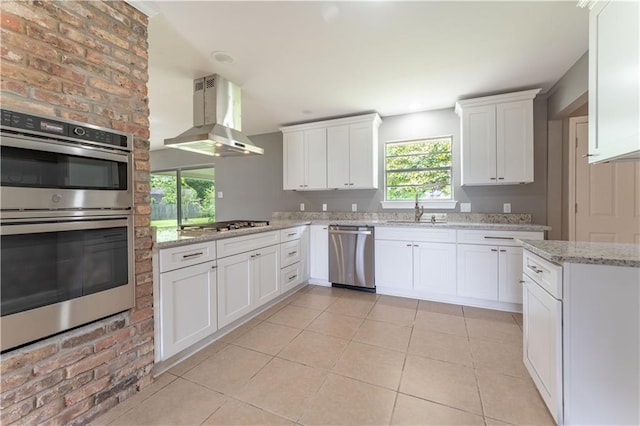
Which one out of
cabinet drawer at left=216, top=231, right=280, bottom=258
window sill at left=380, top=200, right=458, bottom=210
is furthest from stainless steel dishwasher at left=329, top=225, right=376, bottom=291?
cabinet drawer at left=216, top=231, right=280, bottom=258

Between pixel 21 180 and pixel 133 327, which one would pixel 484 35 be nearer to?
pixel 21 180

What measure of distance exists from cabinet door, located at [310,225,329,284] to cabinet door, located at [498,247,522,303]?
2.04m

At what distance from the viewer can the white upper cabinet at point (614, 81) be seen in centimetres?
121

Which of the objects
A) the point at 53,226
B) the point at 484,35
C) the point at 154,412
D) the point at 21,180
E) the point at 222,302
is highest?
the point at 484,35

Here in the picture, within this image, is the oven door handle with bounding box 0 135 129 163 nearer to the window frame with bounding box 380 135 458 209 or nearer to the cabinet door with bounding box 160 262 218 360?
the cabinet door with bounding box 160 262 218 360

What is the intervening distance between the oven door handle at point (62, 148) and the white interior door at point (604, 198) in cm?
438

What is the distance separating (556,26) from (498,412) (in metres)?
2.64

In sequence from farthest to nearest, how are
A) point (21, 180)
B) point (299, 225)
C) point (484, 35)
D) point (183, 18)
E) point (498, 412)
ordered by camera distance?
1. point (299, 225)
2. point (484, 35)
3. point (183, 18)
4. point (498, 412)
5. point (21, 180)

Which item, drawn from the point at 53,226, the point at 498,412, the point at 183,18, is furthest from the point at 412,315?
the point at 183,18

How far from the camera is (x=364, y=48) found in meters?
2.25

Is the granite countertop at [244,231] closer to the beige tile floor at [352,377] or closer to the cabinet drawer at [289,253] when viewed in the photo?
the cabinet drawer at [289,253]

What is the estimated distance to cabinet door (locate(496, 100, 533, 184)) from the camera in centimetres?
301

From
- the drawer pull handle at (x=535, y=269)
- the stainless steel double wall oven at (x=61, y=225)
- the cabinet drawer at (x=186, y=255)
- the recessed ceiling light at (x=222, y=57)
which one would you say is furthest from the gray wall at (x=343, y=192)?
the stainless steel double wall oven at (x=61, y=225)

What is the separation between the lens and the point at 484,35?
81.9 inches
